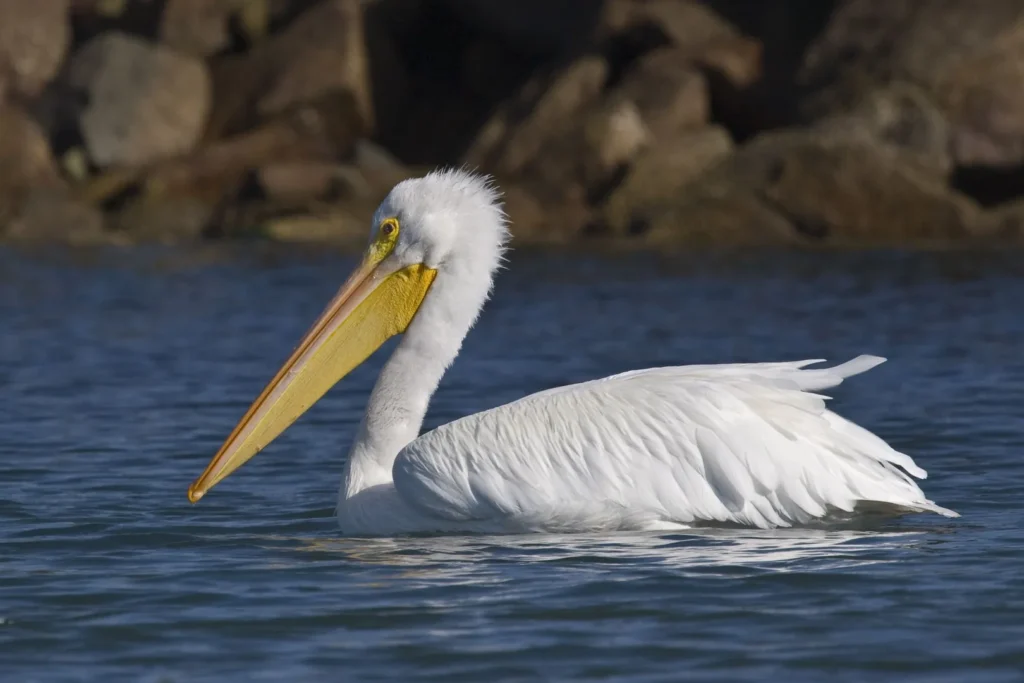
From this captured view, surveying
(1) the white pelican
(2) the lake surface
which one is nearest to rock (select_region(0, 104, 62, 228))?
(2) the lake surface

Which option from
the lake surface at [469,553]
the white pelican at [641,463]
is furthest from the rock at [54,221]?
the white pelican at [641,463]

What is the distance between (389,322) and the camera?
6.53 metres

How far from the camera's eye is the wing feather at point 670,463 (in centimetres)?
567

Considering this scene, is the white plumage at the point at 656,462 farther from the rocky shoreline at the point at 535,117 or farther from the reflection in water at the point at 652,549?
the rocky shoreline at the point at 535,117

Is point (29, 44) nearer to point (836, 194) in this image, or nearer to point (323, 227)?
point (323, 227)

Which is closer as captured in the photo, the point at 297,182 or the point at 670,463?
the point at 670,463

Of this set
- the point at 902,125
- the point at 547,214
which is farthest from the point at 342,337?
the point at 547,214

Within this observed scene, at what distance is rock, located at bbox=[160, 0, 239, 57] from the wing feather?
2049 cm

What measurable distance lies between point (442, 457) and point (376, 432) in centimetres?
51

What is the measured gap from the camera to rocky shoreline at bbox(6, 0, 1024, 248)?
63.8ft

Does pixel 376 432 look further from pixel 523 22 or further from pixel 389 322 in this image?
pixel 523 22

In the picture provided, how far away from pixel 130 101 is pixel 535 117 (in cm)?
559

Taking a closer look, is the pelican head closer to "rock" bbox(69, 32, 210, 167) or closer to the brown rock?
the brown rock

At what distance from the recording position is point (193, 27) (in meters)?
25.6
